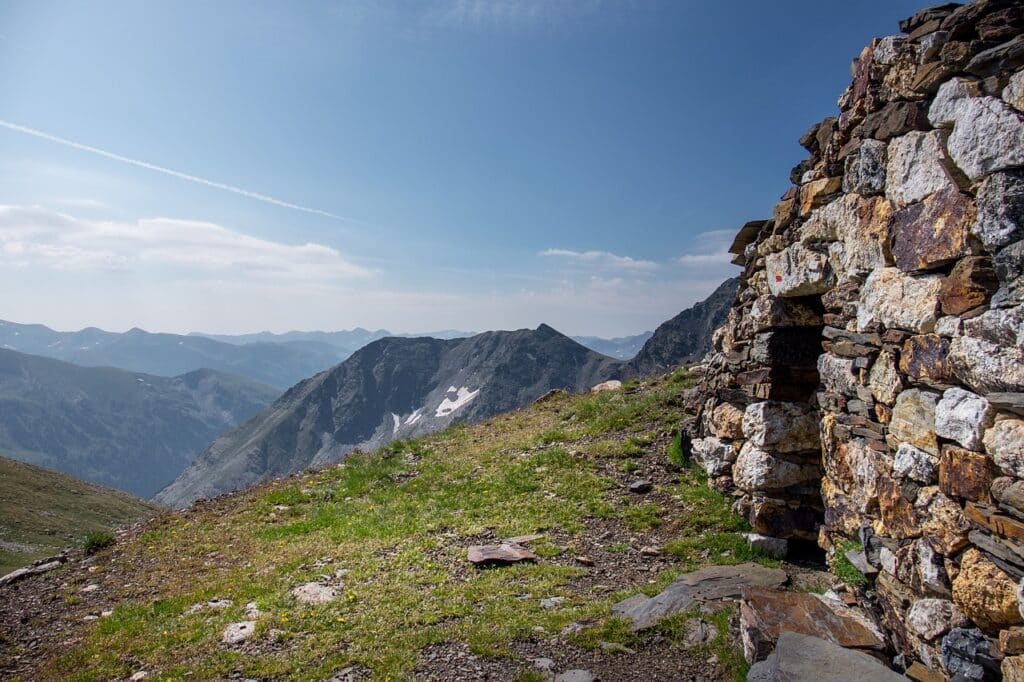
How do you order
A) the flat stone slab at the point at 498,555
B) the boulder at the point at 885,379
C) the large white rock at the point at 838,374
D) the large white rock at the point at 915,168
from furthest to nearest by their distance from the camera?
1. the flat stone slab at the point at 498,555
2. the large white rock at the point at 838,374
3. the boulder at the point at 885,379
4. the large white rock at the point at 915,168

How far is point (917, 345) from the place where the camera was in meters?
7.18

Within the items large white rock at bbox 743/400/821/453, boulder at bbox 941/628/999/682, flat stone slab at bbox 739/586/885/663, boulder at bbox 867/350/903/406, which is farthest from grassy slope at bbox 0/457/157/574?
boulder at bbox 941/628/999/682

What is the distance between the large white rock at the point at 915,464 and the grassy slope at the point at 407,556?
3262 mm

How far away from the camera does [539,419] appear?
82.9ft

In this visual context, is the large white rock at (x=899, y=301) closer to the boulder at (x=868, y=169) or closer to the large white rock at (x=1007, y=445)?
the boulder at (x=868, y=169)

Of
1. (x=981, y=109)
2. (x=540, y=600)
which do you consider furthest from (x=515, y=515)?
(x=981, y=109)

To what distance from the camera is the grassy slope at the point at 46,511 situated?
3697cm

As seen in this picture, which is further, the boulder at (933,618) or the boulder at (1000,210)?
the boulder at (933,618)

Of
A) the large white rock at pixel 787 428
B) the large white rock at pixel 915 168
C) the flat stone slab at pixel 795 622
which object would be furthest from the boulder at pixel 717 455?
the large white rock at pixel 915 168

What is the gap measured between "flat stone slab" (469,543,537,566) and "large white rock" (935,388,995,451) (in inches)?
312

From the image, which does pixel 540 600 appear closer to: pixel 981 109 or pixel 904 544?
pixel 904 544

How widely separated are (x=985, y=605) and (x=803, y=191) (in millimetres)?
7381

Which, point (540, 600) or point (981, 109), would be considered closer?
point (981, 109)

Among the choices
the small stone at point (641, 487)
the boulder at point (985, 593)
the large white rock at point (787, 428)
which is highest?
the large white rock at point (787, 428)
